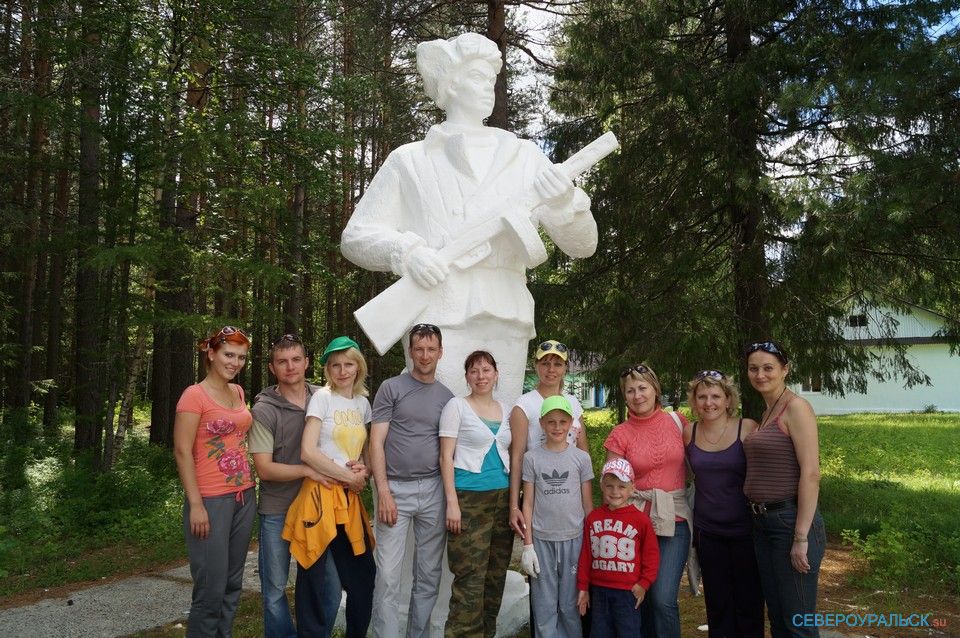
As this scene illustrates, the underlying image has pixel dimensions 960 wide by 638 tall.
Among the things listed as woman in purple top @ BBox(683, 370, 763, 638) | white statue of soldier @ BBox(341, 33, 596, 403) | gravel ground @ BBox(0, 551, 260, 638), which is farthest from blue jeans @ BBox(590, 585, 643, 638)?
gravel ground @ BBox(0, 551, 260, 638)

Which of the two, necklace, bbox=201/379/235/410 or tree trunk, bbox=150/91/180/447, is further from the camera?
tree trunk, bbox=150/91/180/447

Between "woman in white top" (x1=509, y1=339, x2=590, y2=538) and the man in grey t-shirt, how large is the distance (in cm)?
32

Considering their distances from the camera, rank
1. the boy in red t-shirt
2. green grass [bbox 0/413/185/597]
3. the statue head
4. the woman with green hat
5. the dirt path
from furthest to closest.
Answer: green grass [bbox 0/413/185/597] → the dirt path → the statue head → the woman with green hat → the boy in red t-shirt

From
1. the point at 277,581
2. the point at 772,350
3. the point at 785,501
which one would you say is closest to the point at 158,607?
the point at 277,581

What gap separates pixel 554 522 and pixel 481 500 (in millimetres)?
310

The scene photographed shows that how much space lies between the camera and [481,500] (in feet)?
9.83

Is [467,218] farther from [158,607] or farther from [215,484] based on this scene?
[158,607]

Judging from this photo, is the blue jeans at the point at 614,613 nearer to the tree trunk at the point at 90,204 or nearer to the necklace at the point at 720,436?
the necklace at the point at 720,436

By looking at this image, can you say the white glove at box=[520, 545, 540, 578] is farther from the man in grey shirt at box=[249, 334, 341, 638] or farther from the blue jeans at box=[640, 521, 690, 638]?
the man in grey shirt at box=[249, 334, 341, 638]

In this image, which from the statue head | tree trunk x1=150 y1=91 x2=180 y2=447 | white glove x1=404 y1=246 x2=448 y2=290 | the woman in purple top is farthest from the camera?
tree trunk x1=150 y1=91 x2=180 y2=447

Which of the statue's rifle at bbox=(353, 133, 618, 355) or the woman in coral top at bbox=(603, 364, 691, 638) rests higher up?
the statue's rifle at bbox=(353, 133, 618, 355)

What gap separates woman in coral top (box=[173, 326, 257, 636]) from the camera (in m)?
2.92

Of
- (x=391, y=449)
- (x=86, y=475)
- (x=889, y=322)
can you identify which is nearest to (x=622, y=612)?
(x=391, y=449)

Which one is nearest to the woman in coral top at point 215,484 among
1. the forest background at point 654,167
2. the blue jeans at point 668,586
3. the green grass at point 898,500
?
the blue jeans at point 668,586
